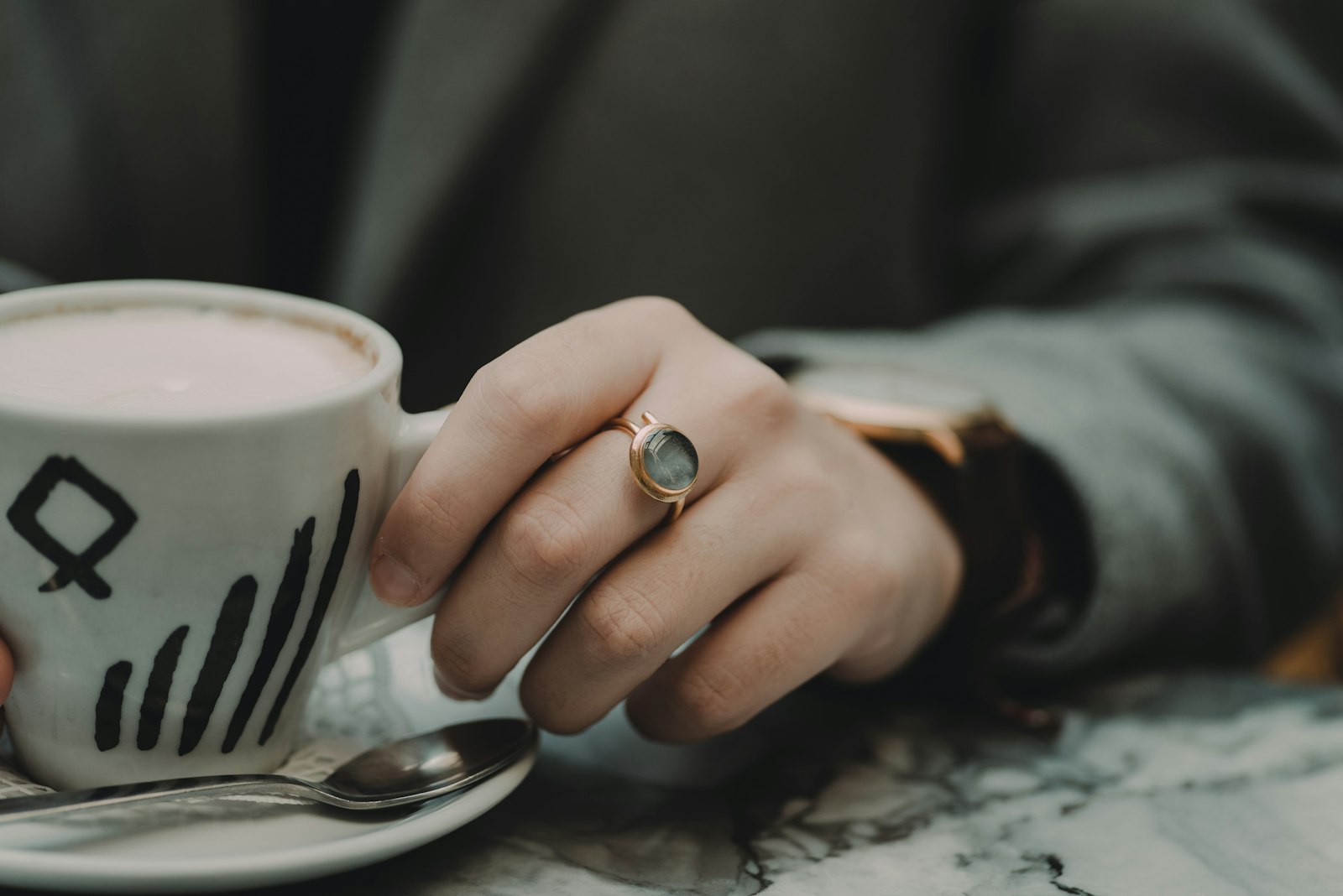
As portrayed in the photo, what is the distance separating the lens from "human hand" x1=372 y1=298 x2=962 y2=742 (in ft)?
1.15

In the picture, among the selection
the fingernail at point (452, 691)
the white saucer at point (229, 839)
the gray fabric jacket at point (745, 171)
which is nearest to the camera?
the white saucer at point (229, 839)

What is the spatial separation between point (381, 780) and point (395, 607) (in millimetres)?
60

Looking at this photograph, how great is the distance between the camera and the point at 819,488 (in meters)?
0.41

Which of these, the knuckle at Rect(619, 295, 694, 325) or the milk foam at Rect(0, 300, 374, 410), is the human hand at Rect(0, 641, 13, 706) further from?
the knuckle at Rect(619, 295, 694, 325)

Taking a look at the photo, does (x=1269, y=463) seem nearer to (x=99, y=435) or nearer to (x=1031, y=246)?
(x=1031, y=246)

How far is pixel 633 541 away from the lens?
0.37 metres

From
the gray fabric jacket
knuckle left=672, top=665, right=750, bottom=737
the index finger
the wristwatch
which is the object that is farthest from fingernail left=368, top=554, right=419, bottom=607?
the gray fabric jacket

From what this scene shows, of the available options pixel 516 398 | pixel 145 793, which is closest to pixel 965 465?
pixel 516 398

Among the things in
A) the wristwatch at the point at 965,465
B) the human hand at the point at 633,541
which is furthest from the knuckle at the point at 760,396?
the wristwatch at the point at 965,465

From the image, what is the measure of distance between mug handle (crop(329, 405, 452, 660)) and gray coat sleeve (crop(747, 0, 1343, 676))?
0.88 feet

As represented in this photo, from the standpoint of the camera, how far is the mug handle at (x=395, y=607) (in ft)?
→ 1.19

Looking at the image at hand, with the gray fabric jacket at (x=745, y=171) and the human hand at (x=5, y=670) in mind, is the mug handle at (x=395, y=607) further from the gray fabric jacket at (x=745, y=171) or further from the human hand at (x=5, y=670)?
the gray fabric jacket at (x=745, y=171)

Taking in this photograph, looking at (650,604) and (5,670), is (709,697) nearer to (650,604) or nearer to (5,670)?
(650,604)

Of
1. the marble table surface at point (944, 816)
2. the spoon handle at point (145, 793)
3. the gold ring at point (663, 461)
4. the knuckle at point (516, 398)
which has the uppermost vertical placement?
the knuckle at point (516, 398)
